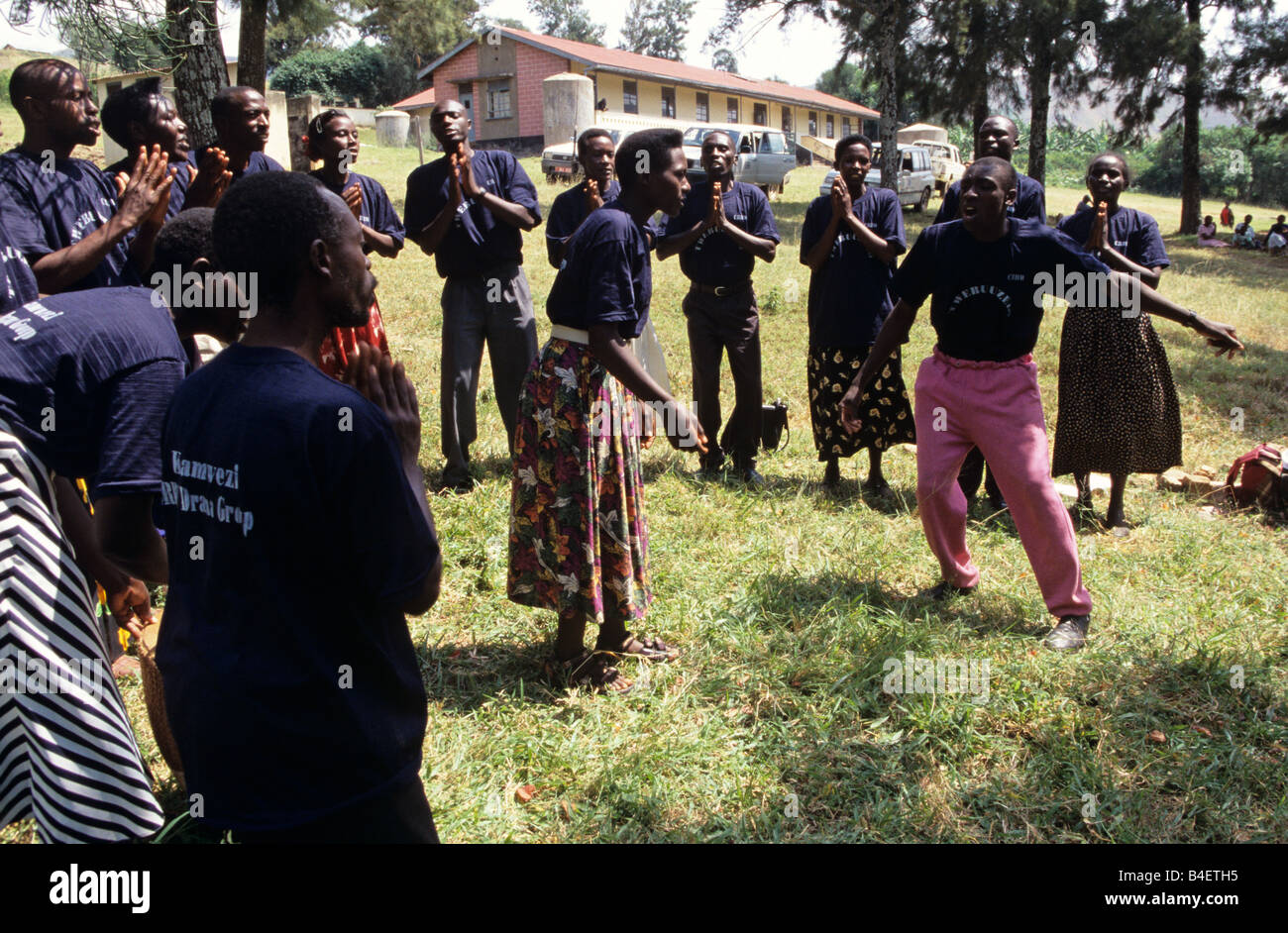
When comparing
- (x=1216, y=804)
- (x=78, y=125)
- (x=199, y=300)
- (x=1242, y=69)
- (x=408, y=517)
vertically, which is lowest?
(x=1216, y=804)

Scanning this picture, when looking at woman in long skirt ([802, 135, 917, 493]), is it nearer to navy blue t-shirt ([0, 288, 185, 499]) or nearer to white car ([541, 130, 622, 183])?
navy blue t-shirt ([0, 288, 185, 499])

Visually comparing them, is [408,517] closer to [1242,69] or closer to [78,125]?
[78,125]

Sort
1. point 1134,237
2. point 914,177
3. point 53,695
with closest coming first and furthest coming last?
point 53,695 → point 1134,237 → point 914,177

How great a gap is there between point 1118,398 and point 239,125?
15.8ft

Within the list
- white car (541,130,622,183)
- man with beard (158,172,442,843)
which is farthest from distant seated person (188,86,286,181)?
white car (541,130,622,183)

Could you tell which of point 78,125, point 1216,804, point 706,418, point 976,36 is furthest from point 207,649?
point 976,36

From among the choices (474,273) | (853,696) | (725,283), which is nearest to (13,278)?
(474,273)

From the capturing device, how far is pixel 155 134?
3.94 metres

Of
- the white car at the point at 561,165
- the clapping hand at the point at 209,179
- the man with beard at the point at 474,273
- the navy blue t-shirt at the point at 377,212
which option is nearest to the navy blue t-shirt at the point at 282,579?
the clapping hand at the point at 209,179

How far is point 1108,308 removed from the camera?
5.43 metres

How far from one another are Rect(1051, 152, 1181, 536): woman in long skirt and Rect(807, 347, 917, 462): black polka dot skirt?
36.3 inches

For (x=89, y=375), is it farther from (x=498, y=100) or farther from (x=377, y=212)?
(x=498, y=100)

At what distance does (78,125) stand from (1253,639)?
513 centimetres

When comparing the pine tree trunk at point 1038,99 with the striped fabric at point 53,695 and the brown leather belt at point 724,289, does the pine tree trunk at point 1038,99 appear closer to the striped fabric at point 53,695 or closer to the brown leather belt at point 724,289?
the brown leather belt at point 724,289
